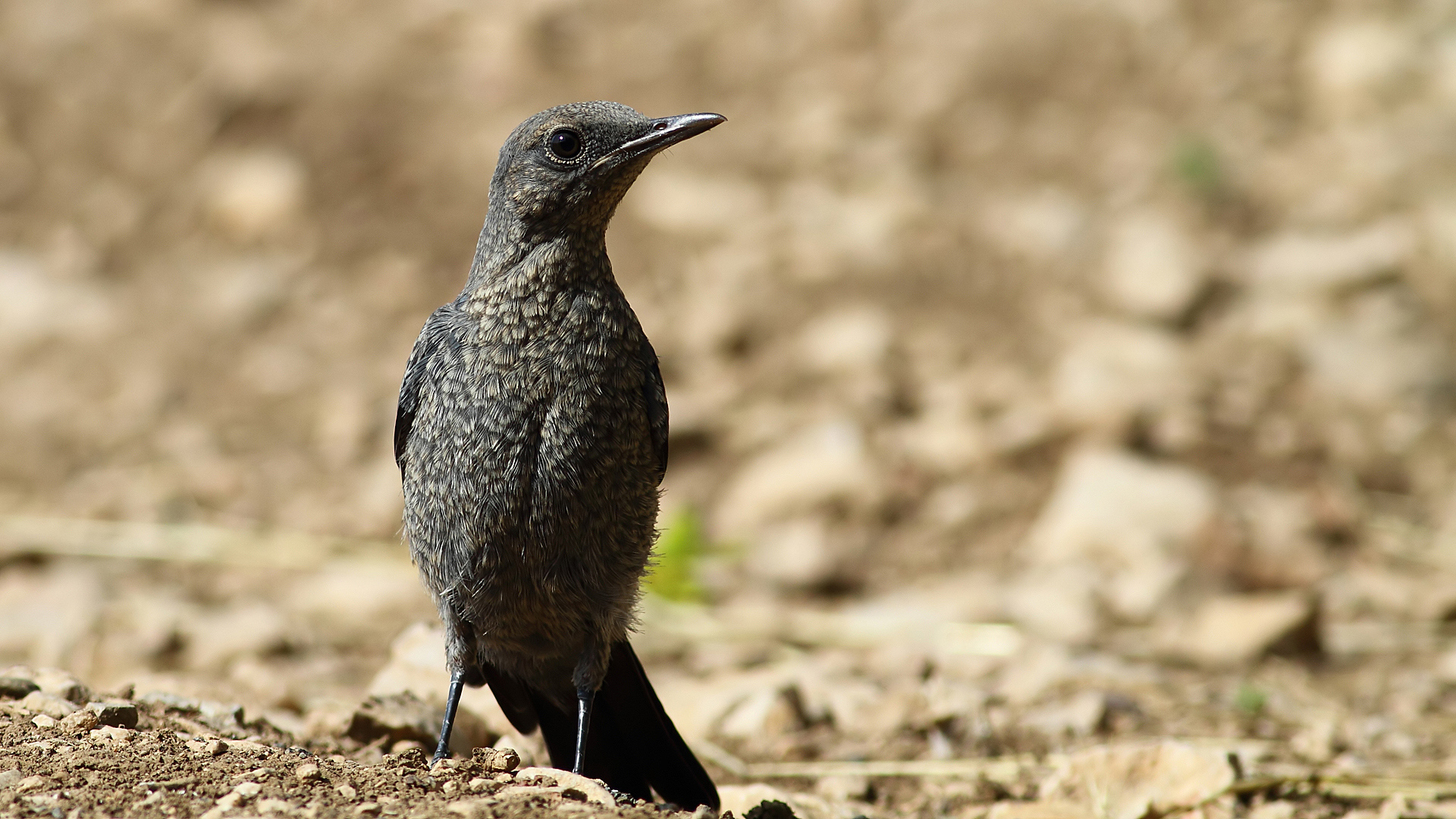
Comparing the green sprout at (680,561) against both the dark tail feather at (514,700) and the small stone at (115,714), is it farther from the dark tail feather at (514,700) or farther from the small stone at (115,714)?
the small stone at (115,714)

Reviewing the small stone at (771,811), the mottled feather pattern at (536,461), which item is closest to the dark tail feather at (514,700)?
the mottled feather pattern at (536,461)

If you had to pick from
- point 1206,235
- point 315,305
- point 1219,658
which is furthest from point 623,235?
point 1219,658

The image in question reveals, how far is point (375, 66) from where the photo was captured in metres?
9.62

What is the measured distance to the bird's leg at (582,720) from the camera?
3826 mm

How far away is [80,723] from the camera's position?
333cm

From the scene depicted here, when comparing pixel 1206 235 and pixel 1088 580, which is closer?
pixel 1088 580

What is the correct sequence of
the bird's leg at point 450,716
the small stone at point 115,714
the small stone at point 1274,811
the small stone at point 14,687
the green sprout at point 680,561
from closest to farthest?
the small stone at point 115,714 → the small stone at point 14,687 → the bird's leg at point 450,716 → the small stone at point 1274,811 → the green sprout at point 680,561

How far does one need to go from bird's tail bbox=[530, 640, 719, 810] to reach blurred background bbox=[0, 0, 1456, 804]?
1.91 feet

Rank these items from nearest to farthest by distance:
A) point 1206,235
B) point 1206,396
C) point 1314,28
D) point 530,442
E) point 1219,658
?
point 530,442
point 1219,658
point 1206,396
point 1206,235
point 1314,28

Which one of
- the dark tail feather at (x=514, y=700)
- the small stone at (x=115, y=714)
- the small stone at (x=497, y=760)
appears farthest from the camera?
the dark tail feather at (x=514, y=700)

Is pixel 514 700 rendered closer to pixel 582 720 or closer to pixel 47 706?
pixel 582 720

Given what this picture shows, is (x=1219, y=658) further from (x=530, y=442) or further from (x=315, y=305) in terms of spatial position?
(x=315, y=305)

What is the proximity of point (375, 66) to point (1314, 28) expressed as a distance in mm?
6424

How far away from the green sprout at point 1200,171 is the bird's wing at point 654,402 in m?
5.28
